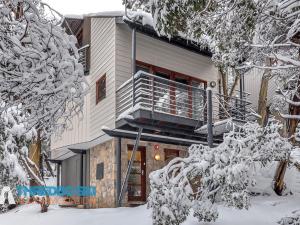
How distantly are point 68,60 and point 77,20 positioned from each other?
13.8 metres

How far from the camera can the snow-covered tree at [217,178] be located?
8.00 m

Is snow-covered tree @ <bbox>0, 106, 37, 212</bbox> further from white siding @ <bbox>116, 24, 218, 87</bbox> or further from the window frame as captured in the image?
the window frame

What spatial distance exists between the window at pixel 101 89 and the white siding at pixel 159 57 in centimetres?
121

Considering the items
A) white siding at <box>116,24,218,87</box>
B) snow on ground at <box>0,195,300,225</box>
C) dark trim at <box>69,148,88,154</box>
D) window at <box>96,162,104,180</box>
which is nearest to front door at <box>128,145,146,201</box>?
window at <box>96,162,104,180</box>

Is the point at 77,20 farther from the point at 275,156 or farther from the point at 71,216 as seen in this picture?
the point at 275,156

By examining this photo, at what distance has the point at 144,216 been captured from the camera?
10.2m

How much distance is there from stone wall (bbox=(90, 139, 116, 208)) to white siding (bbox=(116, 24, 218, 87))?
2595mm

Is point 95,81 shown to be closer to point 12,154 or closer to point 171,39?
point 171,39

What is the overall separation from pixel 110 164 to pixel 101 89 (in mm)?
3043

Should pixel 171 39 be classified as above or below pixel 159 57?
above

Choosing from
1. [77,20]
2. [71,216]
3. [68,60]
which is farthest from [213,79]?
[68,60]

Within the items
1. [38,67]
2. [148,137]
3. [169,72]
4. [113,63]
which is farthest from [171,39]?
[38,67]

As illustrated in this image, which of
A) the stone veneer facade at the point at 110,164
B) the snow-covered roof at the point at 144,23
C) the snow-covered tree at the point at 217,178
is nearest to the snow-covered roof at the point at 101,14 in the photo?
the snow-covered roof at the point at 144,23

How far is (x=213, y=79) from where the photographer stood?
17.2 meters
